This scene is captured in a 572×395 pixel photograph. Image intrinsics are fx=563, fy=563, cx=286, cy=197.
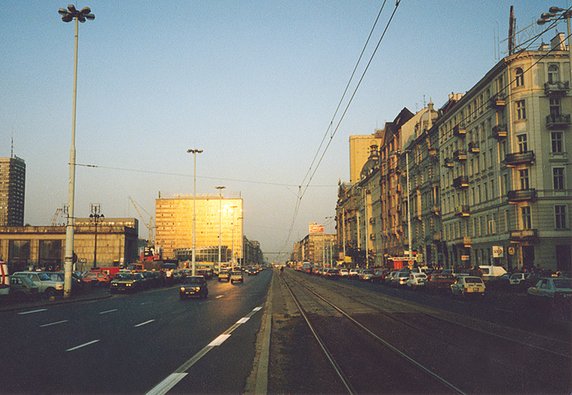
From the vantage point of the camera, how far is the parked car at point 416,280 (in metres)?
49.0

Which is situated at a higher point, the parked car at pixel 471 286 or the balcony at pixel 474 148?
the balcony at pixel 474 148

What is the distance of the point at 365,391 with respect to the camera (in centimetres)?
884

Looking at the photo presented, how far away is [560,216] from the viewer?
50969 millimetres

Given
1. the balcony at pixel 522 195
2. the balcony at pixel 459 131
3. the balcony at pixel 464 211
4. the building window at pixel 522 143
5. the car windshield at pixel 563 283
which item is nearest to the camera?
the car windshield at pixel 563 283

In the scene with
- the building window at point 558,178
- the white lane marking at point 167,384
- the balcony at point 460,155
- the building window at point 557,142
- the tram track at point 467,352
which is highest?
the balcony at point 460,155

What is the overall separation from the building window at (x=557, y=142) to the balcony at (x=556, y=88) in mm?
3677

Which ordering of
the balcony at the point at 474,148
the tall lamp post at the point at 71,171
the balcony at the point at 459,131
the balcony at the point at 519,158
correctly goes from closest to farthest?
the tall lamp post at the point at 71,171
the balcony at the point at 519,158
the balcony at the point at 474,148
the balcony at the point at 459,131

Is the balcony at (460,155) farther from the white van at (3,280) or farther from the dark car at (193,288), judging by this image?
the white van at (3,280)

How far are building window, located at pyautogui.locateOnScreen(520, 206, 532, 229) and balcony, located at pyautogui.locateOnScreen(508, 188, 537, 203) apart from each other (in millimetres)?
948

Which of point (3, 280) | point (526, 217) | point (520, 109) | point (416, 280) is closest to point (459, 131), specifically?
point (520, 109)

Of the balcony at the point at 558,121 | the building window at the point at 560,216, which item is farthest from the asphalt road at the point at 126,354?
the balcony at the point at 558,121

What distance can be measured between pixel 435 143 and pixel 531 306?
52.7 metres

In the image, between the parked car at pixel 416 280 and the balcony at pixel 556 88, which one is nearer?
the parked car at pixel 416 280

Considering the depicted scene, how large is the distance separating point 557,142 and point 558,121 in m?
2.09
